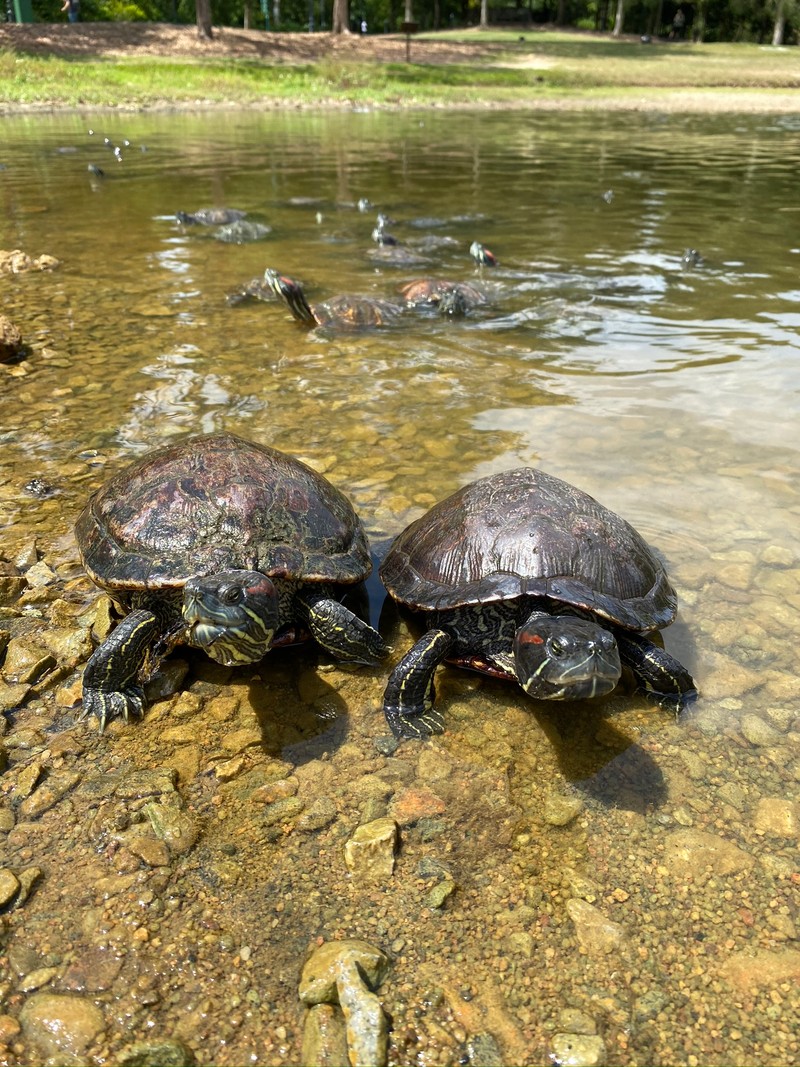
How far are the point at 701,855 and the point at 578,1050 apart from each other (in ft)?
3.40

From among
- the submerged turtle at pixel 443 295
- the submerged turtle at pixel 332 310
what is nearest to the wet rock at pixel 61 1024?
the submerged turtle at pixel 332 310

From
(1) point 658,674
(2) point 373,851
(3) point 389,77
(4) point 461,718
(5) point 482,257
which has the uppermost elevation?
(3) point 389,77

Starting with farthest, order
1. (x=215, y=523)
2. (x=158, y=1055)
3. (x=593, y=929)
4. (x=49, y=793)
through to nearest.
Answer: (x=215, y=523)
(x=49, y=793)
(x=593, y=929)
(x=158, y=1055)

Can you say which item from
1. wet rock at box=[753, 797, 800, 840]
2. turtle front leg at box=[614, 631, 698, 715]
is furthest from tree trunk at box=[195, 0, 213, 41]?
wet rock at box=[753, 797, 800, 840]

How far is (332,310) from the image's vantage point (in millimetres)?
9906

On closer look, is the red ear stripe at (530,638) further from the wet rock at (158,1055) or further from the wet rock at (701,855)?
the wet rock at (158,1055)

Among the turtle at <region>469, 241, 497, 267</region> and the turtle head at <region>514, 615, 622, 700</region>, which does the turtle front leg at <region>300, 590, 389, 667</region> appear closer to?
the turtle head at <region>514, 615, 622, 700</region>

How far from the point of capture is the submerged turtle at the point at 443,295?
33.9ft

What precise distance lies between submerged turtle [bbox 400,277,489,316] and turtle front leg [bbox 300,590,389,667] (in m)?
7.10

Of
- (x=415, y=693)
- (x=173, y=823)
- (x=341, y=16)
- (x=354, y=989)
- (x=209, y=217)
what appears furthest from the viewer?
(x=341, y=16)

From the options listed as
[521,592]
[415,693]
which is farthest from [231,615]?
[521,592]

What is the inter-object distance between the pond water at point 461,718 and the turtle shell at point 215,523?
567 millimetres

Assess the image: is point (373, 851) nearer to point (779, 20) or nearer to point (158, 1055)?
point (158, 1055)

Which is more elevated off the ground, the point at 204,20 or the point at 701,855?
the point at 204,20
